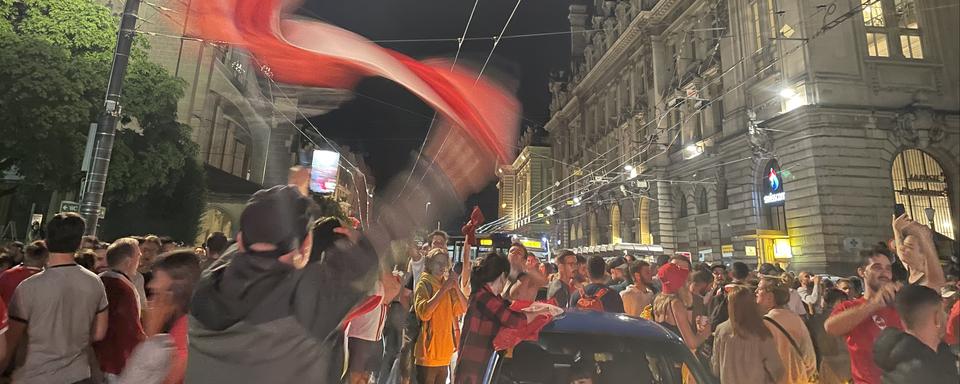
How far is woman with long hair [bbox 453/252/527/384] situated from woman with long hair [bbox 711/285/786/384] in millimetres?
1712

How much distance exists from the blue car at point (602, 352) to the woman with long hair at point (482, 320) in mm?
184

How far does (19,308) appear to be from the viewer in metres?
3.09

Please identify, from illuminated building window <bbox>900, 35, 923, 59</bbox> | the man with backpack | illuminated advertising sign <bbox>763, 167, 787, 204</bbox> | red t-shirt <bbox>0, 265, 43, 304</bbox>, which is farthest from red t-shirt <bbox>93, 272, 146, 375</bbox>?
illuminated building window <bbox>900, 35, 923, 59</bbox>

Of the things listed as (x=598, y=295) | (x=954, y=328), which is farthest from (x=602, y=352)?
(x=954, y=328)

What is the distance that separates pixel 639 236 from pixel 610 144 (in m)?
11.0

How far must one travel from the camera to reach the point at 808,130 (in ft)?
64.1

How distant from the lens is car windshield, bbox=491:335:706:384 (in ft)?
10.3

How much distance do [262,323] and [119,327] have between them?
2481 mm

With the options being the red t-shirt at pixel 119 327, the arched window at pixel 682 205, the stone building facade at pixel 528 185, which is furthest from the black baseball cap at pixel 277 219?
the stone building facade at pixel 528 185

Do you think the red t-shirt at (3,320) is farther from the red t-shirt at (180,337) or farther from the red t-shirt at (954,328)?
the red t-shirt at (954,328)

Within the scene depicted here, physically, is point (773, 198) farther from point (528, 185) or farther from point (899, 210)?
point (528, 185)

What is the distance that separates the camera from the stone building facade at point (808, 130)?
1908 centimetres

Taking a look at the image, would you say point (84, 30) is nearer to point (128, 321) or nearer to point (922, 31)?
point (128, 321)

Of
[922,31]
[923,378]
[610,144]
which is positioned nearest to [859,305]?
[923,378]
